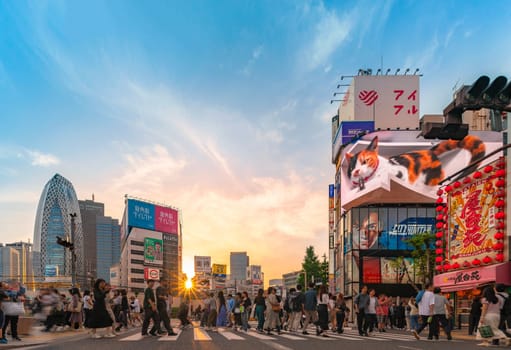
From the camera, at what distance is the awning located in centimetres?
2250

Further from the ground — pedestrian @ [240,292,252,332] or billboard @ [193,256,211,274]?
pedestrian @ [240,292,252,332]

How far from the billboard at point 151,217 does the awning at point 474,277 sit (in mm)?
96223

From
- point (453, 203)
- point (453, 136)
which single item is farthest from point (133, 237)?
point (453, 136)

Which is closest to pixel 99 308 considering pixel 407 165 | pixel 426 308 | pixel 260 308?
pixel 260 308

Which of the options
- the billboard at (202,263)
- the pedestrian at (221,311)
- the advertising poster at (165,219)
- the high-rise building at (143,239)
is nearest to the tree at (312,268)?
the high-rise building at (143,239)

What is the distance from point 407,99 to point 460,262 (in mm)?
47707

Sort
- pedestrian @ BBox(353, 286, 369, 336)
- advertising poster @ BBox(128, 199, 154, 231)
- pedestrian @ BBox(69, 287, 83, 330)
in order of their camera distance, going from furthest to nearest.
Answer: advertising poster @ BBox(128, 199, 154, 231)
pedestrian @ BBox(69, 287, 83, 330)
pedestrian @ BBox(353, 286, 369, 336)

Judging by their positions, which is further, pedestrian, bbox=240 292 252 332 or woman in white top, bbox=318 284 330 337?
pedestrian, bbox=240 292 252 332

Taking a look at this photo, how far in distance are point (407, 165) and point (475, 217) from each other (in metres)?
31.6

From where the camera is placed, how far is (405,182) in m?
57.2

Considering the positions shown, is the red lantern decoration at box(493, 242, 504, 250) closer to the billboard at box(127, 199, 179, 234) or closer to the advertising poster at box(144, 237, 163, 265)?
the billboard at box(127, 199, 179, 234)

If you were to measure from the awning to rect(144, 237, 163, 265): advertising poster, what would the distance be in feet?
319

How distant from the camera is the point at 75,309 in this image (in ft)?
67.2

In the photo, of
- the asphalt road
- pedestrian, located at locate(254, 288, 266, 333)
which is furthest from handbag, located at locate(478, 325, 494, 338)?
pedestrian, located at locate(254, 288, 266, 333)
